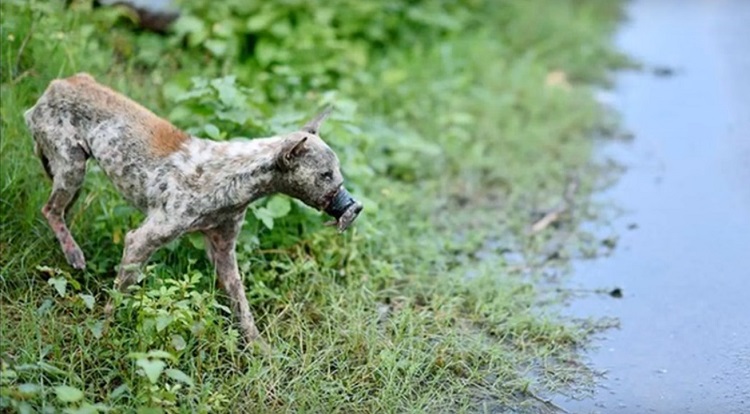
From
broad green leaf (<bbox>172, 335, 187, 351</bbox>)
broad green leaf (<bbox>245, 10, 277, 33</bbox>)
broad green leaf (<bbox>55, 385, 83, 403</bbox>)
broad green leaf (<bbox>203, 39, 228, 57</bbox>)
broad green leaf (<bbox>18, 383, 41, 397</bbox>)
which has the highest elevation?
broad green leaf (<bbox>245, 10, 277, 33</bbox>)

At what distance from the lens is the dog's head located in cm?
417

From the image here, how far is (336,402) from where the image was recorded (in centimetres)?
424

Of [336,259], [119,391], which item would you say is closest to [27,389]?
[119,391]

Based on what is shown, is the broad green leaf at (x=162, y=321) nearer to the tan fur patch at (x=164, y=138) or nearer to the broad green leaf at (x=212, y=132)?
the tan fur patch at (x=164, y=138)

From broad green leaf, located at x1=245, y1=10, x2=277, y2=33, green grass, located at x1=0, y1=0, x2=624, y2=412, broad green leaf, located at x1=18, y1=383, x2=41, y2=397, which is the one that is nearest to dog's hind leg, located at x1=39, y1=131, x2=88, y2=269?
green grass, located at x1=0, y1=0, x2=624, y2=412

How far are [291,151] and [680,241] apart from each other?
104 inches

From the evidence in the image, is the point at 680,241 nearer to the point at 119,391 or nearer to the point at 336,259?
the point at 336,259

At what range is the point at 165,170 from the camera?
438 centimetres

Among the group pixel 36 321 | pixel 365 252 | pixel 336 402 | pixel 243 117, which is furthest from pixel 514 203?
pixel 36 321

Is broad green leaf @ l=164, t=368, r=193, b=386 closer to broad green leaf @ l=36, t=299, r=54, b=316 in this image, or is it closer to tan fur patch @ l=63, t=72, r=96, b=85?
broad green leaf @ l=36, t=299, r=54, b=316

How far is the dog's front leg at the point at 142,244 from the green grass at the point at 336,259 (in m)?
0.08

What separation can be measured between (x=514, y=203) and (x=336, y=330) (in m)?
2.02

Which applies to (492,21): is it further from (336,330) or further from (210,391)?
(210,391)

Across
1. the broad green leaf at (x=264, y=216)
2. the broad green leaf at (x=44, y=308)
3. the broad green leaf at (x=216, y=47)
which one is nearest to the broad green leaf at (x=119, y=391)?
the broad green leaf at (x=44, y=308)
